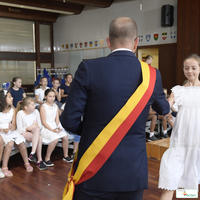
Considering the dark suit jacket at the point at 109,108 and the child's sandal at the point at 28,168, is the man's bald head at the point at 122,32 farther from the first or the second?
the child's sandal at the point at 28,168

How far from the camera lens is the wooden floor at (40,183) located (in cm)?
297

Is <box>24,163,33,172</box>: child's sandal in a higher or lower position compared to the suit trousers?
lower

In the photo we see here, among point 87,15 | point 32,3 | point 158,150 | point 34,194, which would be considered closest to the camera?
point 34,194

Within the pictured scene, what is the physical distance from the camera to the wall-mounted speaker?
7387mm

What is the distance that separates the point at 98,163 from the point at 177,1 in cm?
718

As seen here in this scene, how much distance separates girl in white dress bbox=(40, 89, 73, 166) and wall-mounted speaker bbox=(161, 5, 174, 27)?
4642 millimetres

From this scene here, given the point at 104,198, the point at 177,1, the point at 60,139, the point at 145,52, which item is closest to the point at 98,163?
the point at 104,198

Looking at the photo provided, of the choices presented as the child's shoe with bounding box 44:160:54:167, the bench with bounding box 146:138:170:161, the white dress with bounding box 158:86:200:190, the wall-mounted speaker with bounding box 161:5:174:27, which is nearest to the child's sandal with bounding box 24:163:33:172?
the child's shoe with bounding box 44:160:54:167

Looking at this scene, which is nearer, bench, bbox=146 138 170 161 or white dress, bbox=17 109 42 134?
white dress, bbox=17 109 42 134

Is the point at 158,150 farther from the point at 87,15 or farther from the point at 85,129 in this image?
the point at 87,15

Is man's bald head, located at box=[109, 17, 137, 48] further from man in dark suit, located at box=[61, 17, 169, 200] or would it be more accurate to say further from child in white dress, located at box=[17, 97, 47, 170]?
child in white dress, located at box=[17, 97, 47, 170]

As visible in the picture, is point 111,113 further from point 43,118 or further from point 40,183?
point 43,118

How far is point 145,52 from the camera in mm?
9203

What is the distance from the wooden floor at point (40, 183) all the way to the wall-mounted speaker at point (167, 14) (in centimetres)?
469
